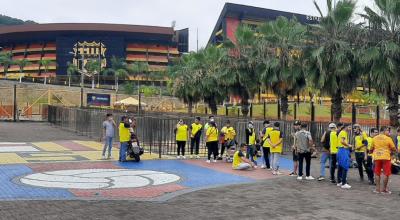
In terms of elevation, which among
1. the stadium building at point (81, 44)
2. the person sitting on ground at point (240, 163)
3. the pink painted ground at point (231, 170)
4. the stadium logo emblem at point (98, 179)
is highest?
the stadium building at point (81, 44)

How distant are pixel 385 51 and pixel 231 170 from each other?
1043 centimetres

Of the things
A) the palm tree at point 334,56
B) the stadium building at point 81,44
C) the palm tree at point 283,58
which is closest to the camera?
the palm tree at point 334,56

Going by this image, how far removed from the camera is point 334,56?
2422 centimetres

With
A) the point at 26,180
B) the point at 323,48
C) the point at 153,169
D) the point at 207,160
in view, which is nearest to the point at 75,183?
the point at 26,180

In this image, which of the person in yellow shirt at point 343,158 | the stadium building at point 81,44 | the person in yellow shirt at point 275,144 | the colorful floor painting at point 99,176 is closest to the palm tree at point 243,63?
the colorful floor painting at point 99,176

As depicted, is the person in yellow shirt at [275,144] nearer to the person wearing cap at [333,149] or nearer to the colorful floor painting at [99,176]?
the colorful floor painting at [99,176]

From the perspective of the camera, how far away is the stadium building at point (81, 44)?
13975 centimetres

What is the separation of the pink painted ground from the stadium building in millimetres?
119253

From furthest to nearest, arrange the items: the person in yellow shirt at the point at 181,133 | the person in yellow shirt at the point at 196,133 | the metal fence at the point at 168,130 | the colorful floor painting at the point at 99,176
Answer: the metal fence at the point at 168,130 → the person in yellow shirt at the point at 196,133 → the person in yellow shirt at the point at 181,133 → the colorful floor painting at the point at 99,176

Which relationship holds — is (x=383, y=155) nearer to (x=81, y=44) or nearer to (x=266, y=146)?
(x=266, y=146)

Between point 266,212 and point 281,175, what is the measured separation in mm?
6228

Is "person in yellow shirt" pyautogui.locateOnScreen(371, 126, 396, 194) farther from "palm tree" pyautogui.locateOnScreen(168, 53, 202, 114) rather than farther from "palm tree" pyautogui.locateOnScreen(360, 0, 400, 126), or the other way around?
"palm tree" pyautogui.locateOnScreen(168, 53, 202, 114)

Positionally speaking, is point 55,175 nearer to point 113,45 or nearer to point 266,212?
point 266,212

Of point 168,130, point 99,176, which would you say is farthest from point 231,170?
point 168,130
